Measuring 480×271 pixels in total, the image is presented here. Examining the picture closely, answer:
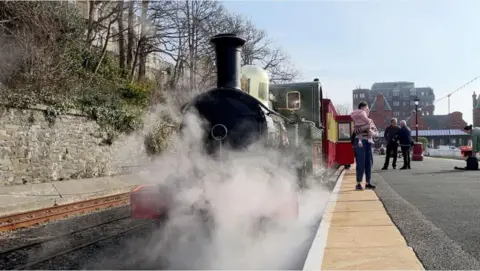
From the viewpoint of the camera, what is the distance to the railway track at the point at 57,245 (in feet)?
14.7

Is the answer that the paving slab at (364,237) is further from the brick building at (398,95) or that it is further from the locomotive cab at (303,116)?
the brick building at (398,95)

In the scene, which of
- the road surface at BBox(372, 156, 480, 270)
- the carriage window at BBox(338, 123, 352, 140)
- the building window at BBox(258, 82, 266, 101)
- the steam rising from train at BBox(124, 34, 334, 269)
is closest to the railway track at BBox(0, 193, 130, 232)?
the steam rising from train at BBox(124, 34, 334, 269)

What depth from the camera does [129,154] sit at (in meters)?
16.2

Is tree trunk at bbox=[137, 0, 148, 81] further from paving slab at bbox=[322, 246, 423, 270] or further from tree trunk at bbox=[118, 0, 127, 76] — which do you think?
paving slab at bbox=[322, 246, 423, 270]

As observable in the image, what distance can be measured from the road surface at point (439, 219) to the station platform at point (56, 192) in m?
3.99

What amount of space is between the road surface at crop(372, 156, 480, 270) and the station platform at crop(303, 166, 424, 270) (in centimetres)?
12

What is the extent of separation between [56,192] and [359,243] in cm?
878

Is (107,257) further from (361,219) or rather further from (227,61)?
(361,219)

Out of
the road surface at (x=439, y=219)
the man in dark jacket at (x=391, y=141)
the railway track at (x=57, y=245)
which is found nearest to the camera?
the road surface at (x=439, y=219)

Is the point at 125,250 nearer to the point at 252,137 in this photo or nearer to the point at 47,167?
the point at 252,137

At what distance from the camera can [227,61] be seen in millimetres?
5203

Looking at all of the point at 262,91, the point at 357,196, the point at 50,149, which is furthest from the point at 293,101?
the point at 50,149

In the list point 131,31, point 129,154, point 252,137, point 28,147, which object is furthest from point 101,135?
point 252,137

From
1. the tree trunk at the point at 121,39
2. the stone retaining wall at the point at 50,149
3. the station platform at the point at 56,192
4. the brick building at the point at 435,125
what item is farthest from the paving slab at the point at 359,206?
the brick building at the point at 435,125
